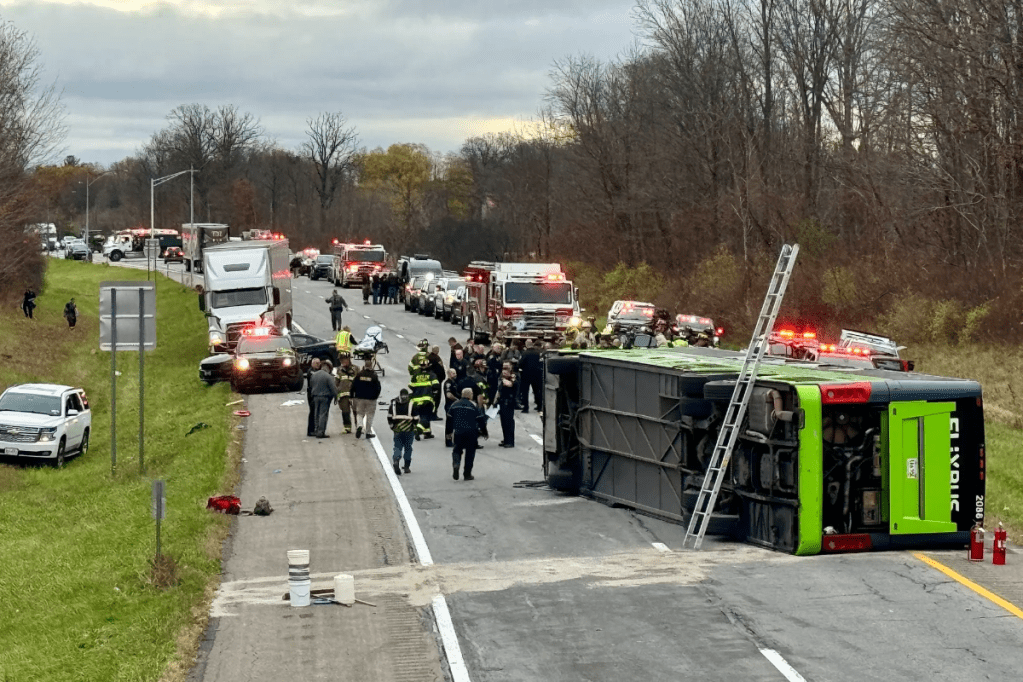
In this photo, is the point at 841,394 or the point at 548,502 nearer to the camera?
the point at 841,394

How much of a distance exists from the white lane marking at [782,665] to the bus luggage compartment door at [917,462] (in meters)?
4.17

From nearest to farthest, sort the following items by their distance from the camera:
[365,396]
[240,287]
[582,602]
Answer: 1. [582,602]
2. [365,396]
3. [240,287]

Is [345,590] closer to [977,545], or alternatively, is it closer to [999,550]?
[977,545]

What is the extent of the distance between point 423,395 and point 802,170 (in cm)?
4003

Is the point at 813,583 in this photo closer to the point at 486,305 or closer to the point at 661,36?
the point at 486,305

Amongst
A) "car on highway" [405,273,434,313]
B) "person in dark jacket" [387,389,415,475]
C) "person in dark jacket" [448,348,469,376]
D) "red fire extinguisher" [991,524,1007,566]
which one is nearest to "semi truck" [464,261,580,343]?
"person in dark jacket" [448,348,469,376]

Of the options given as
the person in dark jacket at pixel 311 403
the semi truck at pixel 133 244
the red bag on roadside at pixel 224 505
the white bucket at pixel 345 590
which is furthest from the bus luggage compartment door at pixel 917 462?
the semi truck at pixel 133 244

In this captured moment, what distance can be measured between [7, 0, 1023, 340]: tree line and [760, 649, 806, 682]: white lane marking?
28.1m

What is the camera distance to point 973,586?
15.0 meters

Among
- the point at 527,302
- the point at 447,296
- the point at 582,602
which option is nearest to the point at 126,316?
the point at 582,602

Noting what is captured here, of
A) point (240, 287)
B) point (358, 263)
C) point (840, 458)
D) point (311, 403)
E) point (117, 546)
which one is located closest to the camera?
point (840, 458)

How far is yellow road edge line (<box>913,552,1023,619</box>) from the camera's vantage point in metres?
14.1

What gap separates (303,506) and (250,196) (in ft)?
409

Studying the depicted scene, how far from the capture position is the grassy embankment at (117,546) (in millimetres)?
13398
